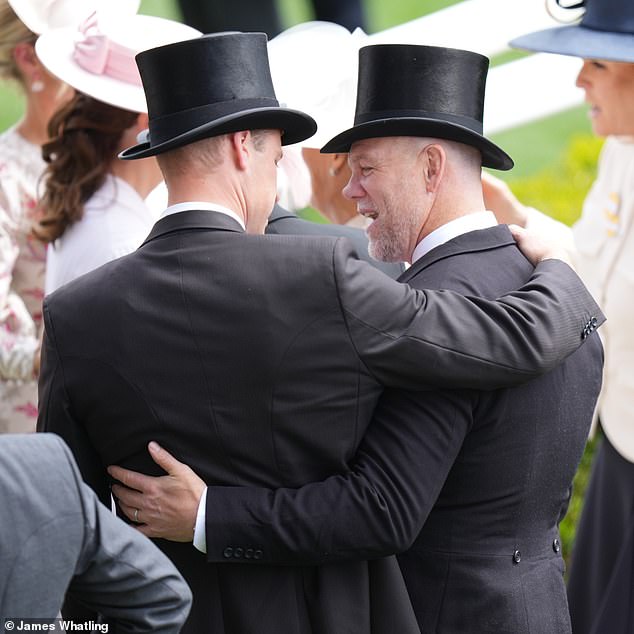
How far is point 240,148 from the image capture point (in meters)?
2.58

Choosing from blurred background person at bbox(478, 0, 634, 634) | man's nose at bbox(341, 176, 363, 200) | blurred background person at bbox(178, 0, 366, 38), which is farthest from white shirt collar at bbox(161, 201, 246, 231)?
blurred background person at bbox(178, 0, 366, 38)

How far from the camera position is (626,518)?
14.1 ft

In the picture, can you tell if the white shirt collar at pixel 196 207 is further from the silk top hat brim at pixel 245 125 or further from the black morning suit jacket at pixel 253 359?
the silk top hat brim at pixel 245 125

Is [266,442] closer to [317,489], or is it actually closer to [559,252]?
[317,489]

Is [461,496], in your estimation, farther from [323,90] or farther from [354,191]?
[323,90]

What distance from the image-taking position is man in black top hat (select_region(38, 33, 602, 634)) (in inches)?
95.3

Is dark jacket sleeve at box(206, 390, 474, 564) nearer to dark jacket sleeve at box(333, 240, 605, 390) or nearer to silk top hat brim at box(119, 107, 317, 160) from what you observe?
dark jacket sleeve at box(333, 240, 605, 390)

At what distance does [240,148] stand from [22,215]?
1.81 metres

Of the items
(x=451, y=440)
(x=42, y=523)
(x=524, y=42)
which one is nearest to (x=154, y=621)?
(x=42, y=523)

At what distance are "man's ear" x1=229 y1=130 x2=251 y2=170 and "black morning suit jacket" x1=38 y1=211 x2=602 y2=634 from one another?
142mm

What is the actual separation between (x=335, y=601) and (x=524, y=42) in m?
2.11

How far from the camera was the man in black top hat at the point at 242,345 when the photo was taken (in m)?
2.42

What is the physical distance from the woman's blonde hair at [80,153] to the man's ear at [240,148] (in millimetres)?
1348

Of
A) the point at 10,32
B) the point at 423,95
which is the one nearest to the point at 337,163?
the point at 423,95
